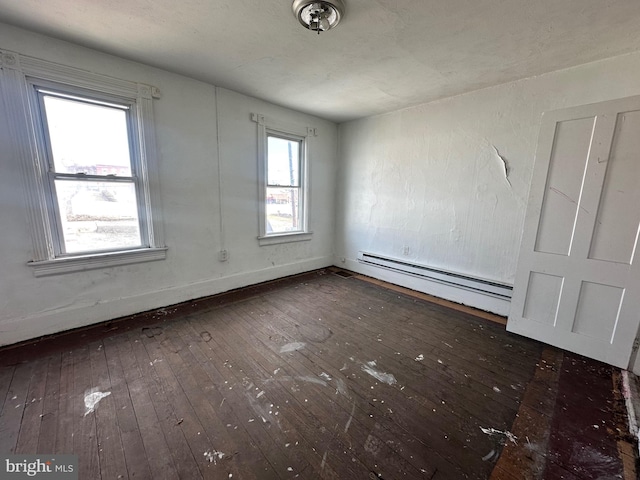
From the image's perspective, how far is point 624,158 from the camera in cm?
192

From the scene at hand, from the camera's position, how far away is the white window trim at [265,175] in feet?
11.2

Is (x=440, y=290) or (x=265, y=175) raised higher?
(x=265, y=175)

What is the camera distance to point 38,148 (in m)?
2.06


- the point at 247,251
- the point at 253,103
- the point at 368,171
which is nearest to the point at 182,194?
the point at 247,251

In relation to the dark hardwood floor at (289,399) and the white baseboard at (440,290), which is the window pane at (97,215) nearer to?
the dark hardwood floor at (289,399)

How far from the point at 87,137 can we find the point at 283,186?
217 centimetres

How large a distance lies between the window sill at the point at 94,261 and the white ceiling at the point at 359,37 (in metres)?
1.80

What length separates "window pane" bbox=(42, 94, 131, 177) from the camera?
7.11ft

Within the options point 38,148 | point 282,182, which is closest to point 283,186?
point 282,182

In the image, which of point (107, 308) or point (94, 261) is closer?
point (94, 261)

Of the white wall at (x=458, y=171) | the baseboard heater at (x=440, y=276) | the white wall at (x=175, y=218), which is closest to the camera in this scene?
the white wall at (x=175, y=218)

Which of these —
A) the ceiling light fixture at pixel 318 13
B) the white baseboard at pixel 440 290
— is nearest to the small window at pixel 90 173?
the ceiling light fixture at pixel 318 13

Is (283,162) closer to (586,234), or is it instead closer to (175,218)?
(175,218)

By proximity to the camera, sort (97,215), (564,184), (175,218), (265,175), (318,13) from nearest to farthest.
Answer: (318,13) → (564,184) → (97,215) → (175,218) → (265,175)
